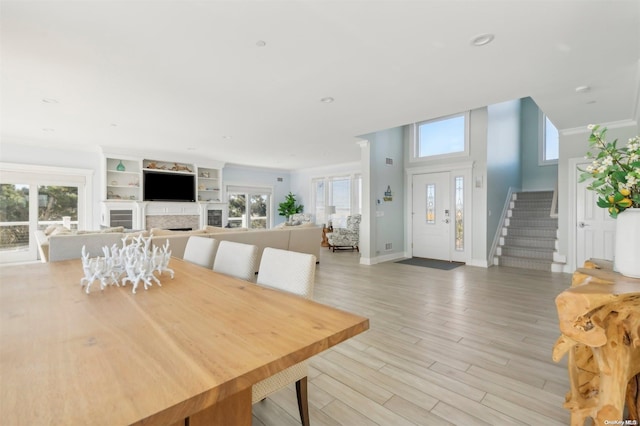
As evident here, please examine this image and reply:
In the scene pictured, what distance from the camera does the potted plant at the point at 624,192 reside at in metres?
1.41

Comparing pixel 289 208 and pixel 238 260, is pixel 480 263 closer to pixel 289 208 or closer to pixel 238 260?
pixel 238 260

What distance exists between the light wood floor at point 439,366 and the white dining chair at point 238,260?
29.9 inches

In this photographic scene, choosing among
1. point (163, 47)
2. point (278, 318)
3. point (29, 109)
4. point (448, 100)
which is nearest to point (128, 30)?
point (163, 47)

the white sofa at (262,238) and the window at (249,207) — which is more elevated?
the window at (249,207)

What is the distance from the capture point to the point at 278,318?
1.06m

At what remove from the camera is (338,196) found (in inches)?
379

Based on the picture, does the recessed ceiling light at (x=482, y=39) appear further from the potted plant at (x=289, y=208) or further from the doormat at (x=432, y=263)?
the potted plant at (x=289, y=208)

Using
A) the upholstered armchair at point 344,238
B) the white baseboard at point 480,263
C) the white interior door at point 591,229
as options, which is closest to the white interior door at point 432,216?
the white baseboard at point 480,263

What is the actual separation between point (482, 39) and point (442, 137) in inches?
173

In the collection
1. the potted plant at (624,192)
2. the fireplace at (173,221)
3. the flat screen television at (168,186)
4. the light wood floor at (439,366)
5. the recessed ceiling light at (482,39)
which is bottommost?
the light wood floor at (439,366)

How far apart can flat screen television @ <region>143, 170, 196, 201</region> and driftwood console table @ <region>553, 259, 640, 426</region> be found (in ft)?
25.7

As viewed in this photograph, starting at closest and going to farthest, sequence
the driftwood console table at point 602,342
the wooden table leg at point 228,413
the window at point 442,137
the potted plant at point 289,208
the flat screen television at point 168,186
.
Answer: the wooden table leg at point 228,413
the driftwood console table at point 602,342
the window at point 442,137
the flat screen television at point 168,186
the potted plant at point 289,208

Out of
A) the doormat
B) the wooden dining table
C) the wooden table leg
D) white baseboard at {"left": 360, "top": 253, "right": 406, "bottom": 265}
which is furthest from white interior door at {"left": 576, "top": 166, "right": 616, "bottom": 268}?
the wooden table leg

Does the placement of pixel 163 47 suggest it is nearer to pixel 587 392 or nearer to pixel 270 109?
pixel 270 109
